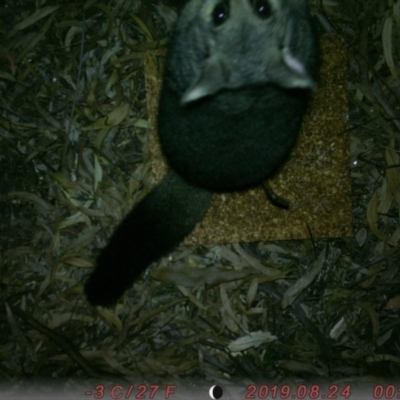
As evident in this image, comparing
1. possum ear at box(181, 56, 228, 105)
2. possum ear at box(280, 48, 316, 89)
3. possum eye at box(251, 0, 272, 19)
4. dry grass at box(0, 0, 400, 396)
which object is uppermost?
possum eye at box(251, 0, 272, 19)

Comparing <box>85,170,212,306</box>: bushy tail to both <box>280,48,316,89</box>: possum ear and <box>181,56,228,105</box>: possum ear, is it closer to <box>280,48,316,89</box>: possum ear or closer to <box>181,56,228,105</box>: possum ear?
<box>181,56,228,105</box>: possum ear

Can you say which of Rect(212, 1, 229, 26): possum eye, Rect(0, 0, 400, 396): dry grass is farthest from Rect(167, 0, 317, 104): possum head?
Rect(0, 0, 400, 396): dry grass

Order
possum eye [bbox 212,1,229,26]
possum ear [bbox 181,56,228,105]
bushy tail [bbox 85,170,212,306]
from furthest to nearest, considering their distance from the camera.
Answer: bushy tail [bbox 85,170,212,306]
possum eye [bbox 212,1,229,26]
possum ear [bbox 181,56,228,105]

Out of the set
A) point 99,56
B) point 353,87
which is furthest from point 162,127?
point 353,87

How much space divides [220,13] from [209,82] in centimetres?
27

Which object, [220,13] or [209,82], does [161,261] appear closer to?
[209,82]

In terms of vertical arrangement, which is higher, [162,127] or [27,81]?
[27,81]

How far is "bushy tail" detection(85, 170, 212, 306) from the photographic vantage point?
5.83ft

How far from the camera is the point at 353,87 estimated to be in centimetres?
194

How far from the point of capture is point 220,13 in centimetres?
166

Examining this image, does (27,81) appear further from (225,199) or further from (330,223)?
(330,223)

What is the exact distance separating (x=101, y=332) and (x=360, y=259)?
974mm

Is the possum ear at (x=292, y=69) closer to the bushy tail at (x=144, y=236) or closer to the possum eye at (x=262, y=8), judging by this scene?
the possum eye at (x=262, y=8)

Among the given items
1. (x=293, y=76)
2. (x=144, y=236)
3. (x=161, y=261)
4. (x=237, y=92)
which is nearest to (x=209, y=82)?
(x=237, y=92)
